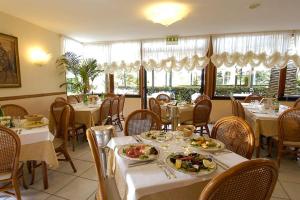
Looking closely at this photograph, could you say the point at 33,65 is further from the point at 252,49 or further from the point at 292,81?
the point at 292,81

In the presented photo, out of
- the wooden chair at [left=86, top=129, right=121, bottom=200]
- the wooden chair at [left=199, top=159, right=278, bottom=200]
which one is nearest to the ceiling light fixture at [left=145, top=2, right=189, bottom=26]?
the wooden chair at [left=86, top=129, right=121, bottom=200]

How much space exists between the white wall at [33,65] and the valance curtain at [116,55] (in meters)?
1.31

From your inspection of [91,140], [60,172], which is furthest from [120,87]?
[91,140]

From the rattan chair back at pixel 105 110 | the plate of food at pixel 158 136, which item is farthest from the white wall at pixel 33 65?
the plate of food at pixel 158 136

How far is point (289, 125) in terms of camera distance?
2.54 metres

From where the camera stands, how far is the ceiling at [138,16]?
300 centimetres

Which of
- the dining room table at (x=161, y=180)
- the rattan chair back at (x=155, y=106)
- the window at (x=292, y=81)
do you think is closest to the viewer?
the dining room table at (x=161, y=180)

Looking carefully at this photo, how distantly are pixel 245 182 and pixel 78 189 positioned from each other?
2.04m

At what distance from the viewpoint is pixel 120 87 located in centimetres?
614

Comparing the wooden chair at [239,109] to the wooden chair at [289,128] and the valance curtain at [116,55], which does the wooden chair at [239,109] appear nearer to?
the wooden chair at [289,128]

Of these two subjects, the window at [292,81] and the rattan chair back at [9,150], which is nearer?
the rattan chair back at [9,150]

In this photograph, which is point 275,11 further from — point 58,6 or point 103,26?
point 58,6

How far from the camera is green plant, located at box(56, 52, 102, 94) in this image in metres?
4.91

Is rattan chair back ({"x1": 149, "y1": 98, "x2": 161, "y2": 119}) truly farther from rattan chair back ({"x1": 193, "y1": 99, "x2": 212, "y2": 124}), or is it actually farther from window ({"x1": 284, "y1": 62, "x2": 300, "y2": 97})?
window ({"x1": 284, "y1": 62, "x2": 300, "y2": 97})
